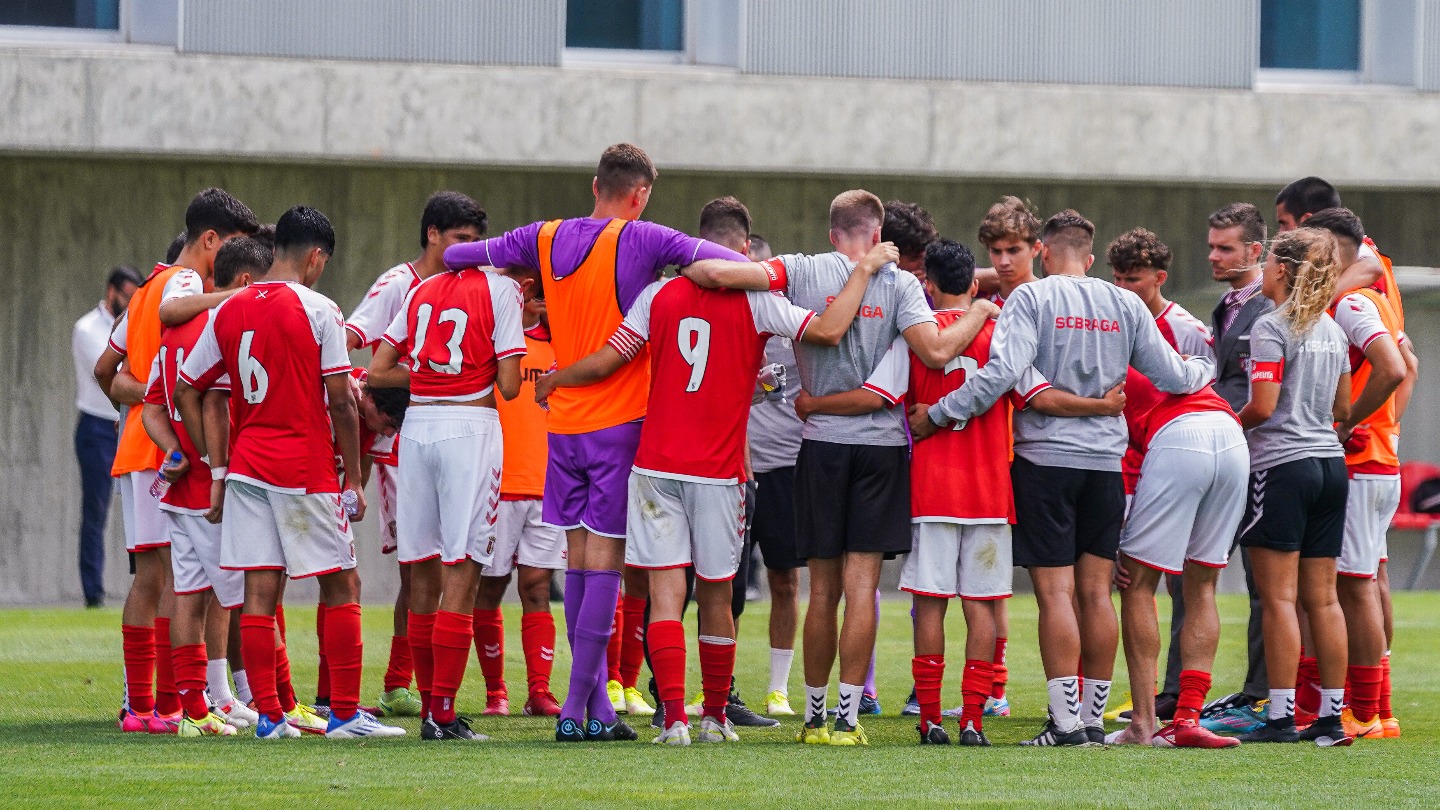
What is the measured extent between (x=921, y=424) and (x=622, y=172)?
1.45 meters

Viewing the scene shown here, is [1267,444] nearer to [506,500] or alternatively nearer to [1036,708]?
[1036,708]

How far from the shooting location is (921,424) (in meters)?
Result: 6.54

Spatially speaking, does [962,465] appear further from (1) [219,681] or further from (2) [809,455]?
(1) [219,681]

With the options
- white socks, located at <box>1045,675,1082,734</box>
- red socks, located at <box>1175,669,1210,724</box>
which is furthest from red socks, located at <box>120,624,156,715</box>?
red socks, located at <box>1175,669,1210,724</box>

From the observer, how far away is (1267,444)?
22.3 feet

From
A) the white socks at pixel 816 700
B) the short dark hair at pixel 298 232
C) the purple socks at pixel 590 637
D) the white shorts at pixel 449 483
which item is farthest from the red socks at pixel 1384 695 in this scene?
the short dark hair at pixel 298 232

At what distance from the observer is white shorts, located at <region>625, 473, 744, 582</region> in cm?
644

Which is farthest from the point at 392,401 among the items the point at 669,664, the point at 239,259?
the point at 669,664

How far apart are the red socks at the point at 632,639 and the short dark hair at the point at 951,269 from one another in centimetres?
185

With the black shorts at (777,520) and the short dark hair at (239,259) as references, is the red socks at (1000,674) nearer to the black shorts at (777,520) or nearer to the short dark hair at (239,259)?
the black shorts at (777,520)

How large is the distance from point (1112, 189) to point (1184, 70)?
1.14 m

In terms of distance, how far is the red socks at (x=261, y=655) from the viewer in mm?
6500

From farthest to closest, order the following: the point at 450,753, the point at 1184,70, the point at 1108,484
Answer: the point at 1184,70 < the point at 1108,484 < the point at 450,753

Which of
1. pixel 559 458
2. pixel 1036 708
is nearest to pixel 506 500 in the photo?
pixel 559 458
